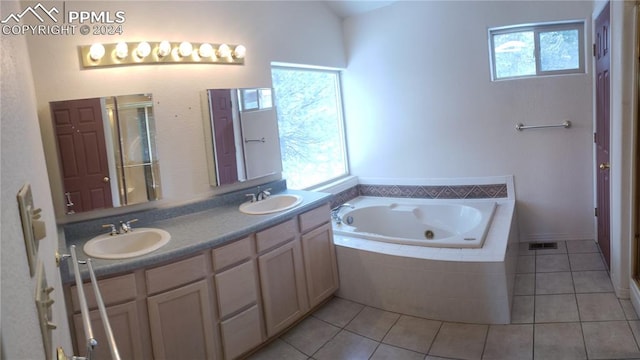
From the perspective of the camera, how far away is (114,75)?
2.50 metres

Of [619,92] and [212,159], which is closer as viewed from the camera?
[619,92]

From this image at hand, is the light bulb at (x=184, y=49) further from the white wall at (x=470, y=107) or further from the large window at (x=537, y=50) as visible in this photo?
the large window at (x=537, y=50)

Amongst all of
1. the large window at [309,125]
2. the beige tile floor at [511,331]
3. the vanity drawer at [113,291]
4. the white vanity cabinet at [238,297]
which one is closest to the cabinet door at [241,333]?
the white vanity cabinet at [238,297]

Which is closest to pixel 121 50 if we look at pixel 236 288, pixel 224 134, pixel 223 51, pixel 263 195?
pixel 223 51

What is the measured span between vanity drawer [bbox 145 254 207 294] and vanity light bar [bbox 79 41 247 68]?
1260 mm

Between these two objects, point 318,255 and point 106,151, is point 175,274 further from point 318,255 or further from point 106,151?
point 318,255

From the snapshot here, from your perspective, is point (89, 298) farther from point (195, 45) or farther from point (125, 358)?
point (195, 45)

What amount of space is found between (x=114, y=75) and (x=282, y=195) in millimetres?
1373

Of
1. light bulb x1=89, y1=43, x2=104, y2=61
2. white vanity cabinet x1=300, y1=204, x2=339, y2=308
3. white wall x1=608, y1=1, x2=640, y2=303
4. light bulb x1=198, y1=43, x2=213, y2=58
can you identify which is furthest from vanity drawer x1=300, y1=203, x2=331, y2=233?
white wall x1=608, y1=1, x2=640, y2=303

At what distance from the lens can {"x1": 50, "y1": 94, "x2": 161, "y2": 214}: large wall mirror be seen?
7.66 feet

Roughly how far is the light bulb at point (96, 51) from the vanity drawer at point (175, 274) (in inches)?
50.2

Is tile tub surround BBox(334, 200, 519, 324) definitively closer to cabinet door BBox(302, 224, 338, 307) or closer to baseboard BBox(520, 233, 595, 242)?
cabinet door BBox(302, 224, 338, 307)

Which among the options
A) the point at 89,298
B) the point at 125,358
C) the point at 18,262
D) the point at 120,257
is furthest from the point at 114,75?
the point at 18,262

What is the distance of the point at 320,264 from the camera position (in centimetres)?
299
